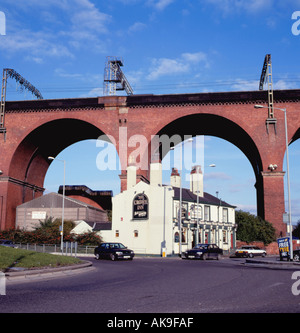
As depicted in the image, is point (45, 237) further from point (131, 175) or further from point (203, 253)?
point (203, 253)

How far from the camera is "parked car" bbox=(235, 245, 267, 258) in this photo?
4403 centimetres

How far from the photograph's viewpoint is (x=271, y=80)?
46406 millimetres

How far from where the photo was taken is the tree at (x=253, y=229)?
44594 mm

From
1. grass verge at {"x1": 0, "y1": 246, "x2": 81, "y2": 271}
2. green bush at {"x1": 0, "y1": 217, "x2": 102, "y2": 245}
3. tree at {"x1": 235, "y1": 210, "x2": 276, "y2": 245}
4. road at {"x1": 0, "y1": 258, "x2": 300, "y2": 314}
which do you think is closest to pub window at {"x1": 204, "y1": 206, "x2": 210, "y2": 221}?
tree at {"x1": 235, "y1": 210, "x2": 276, "y2": 245}

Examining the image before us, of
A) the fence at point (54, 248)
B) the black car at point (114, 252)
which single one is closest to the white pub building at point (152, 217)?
the fence at point (54, 248)

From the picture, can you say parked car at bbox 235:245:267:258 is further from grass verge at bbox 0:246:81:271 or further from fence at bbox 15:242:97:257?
grass verge at bbox 0:246:81:271

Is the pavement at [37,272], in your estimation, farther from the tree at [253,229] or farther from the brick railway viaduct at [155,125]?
the tree at [253,229]

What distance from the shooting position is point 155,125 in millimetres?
47594

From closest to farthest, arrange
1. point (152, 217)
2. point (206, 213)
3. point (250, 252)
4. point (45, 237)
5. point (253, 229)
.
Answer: point (250, 252) < point (152, 217) < point (45, 237) < point (206, 213) < point (253, 229)

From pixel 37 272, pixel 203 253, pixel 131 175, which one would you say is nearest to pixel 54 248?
pixel 131 175

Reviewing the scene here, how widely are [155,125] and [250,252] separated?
57.5 ft

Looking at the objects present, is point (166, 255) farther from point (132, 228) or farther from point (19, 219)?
point (19, 219)

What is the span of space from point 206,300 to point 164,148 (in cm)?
4429

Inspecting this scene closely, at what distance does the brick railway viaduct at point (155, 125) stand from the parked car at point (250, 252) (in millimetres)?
3241
